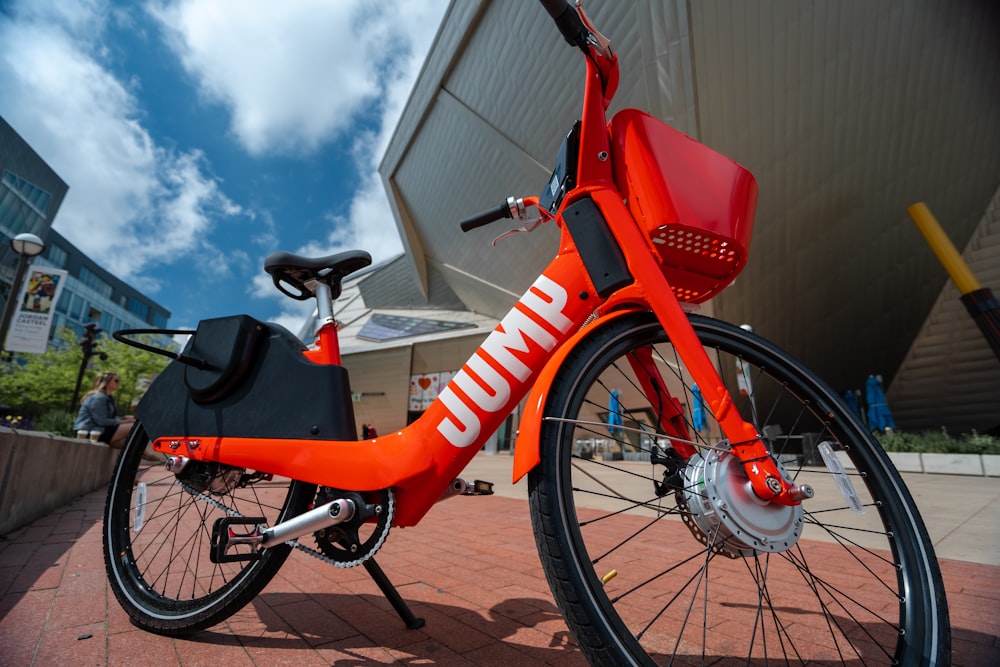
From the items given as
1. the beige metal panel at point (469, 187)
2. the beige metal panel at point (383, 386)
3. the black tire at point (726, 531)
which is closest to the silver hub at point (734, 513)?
the black tire at point (726, 531)

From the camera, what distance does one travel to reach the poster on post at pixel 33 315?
7.21 m

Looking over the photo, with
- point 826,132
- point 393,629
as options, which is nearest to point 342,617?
point 393,629

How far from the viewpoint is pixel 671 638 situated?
1541mm

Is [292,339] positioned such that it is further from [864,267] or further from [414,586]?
[864,267]

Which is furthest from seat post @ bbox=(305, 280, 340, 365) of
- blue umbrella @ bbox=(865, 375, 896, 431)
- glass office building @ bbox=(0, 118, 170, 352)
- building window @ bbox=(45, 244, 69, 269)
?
building window @ bbox=(45, 244, 69, 269)

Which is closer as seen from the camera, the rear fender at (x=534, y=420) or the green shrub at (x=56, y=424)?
the rear fender at (x=534, y=420)

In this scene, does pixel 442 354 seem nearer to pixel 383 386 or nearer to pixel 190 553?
pixel 383 386

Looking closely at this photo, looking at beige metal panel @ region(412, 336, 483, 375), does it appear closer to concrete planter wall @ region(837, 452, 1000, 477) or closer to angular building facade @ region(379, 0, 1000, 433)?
angular building facade @ region(379, 0, 1000, 433)

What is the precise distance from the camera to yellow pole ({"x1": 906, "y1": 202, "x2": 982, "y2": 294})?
10211 mm

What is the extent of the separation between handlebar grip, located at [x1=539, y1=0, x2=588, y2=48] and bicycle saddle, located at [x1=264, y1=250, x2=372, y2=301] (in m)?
0.91

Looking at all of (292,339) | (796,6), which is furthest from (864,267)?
(292,339)

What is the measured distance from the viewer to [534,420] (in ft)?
3.51

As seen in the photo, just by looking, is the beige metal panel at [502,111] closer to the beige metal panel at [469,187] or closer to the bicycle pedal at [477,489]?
the beige metal panel at [469,187]

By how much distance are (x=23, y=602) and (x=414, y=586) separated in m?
1.38
